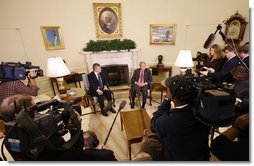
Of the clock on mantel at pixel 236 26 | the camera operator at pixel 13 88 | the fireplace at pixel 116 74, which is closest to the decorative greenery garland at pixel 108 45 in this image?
the fireplace at pixel 116 74

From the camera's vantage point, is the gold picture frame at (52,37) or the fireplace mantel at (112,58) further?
the fireplace mantel at (112,58)

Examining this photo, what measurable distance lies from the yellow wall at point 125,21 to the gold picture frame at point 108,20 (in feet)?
0.48

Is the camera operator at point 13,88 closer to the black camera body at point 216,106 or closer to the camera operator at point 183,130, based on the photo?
the camera operator at point 183,130

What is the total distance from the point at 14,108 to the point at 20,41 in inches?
140

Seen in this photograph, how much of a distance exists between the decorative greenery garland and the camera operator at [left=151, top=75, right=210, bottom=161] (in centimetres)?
334

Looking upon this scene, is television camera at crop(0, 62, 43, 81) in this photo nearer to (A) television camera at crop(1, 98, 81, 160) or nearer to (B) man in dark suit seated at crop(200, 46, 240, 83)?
(A) television camera at crop(1, 98, 81, 160)

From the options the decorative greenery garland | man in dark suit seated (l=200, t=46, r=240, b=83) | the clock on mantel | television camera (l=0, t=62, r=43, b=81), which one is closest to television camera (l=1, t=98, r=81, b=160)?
television camera (l=0, t=62, r=43, b=81)

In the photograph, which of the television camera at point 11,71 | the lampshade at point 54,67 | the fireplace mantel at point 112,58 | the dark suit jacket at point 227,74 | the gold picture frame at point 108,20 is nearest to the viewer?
the television camera at point 11,71

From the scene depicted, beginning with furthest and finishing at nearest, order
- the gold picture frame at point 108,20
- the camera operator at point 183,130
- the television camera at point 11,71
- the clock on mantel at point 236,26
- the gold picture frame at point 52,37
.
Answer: the gold picture frame at point 108,20, the gold picture frame at point 52,37, the clock on mantel at point 236,26, the television camera at point 11,71, the camera operator at point 183,130

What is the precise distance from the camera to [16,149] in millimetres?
762

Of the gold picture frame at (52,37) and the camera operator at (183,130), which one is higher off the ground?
the gold picture frame at (52,37)

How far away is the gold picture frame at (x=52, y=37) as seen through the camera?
3.88 meters

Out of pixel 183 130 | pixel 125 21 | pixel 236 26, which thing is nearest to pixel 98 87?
pixel 125 21

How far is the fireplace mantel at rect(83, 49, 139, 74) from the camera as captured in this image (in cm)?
430
